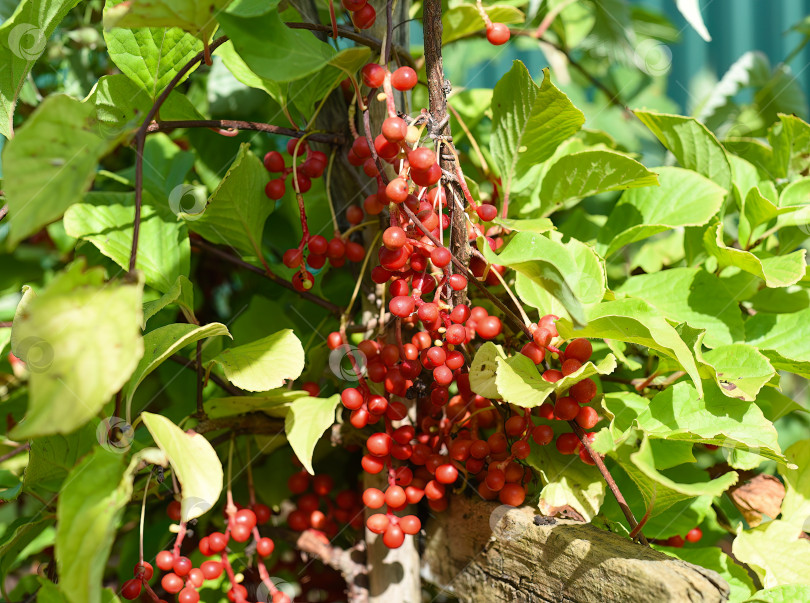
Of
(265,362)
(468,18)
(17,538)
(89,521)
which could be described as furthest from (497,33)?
(17,538)

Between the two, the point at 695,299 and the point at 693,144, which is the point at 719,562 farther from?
the point at 693,144

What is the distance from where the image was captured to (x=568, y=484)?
51cm

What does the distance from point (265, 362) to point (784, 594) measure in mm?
405

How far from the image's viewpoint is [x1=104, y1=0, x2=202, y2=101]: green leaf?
55 cm

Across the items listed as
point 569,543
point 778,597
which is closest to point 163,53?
point 569,543

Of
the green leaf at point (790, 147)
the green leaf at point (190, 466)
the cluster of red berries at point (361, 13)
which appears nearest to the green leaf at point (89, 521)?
the green leaf at point (190, 466)

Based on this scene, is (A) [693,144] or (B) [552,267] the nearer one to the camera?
(B) [552,267]

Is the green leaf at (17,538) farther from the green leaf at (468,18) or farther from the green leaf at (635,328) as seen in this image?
the green leaf at (468,18)

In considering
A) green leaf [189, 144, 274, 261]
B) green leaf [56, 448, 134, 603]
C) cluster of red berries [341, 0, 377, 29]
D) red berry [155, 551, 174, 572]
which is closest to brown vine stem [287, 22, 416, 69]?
cluster of red berries [341, 0, 377, 29]

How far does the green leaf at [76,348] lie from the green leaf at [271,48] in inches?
6.3

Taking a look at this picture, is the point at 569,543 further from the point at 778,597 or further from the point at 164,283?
the point at 164,283

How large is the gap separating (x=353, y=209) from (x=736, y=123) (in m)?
0.61

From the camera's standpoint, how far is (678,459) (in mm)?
488

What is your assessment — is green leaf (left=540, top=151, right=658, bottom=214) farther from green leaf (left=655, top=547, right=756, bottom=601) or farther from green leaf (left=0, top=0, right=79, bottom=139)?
green leaf (left=0, top=0, right=79, bottom=139)
